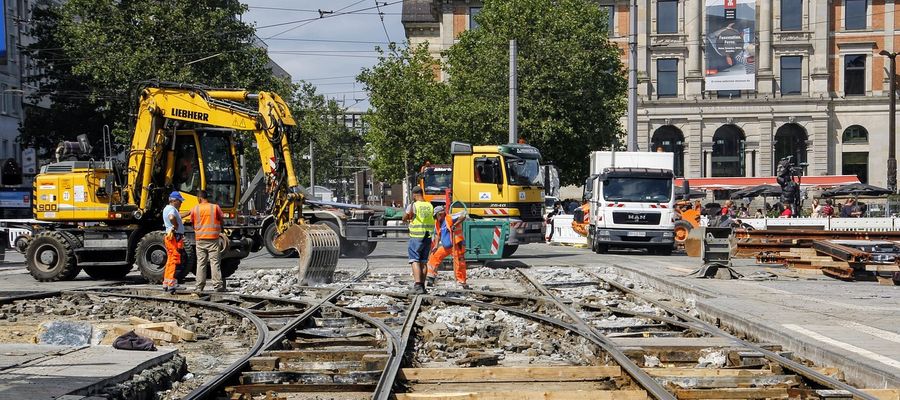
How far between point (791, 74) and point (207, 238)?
6420 cm

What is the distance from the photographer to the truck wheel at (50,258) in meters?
22.6

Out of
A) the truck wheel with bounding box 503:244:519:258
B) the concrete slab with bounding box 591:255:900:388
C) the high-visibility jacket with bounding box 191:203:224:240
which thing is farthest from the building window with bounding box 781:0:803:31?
the high-visibility jacket with bounding box 191:203:224:240

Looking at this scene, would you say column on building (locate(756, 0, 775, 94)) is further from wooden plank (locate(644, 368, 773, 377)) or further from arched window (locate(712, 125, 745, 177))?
wooden plank (locate(644, 368, 773, 377))

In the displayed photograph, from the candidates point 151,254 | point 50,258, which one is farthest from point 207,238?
point 50,258

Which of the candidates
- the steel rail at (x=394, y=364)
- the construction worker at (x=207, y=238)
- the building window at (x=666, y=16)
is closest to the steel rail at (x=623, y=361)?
the steel rail at (x=394, y=364)

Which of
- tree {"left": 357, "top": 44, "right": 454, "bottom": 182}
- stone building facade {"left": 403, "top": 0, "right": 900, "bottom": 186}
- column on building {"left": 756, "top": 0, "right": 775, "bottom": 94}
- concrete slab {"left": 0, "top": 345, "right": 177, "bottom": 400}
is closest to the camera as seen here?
concrete slab {"left": 0, "top": 345, "right": 177, "bottom": 400}

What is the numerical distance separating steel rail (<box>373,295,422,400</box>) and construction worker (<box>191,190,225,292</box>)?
534 cm

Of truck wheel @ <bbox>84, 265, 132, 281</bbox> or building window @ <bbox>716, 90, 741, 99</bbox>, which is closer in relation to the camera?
truck wheel @ <bbox>84, 265, 132, 281</bbox>

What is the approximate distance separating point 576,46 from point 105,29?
21.3 m

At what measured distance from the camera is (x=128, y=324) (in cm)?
1406

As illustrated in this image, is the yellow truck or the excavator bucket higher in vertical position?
the yellow truck

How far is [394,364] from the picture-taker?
9516mm

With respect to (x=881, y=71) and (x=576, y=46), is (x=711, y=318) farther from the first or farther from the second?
(x=881, y=71)

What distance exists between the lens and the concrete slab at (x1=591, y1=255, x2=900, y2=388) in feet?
32.6
